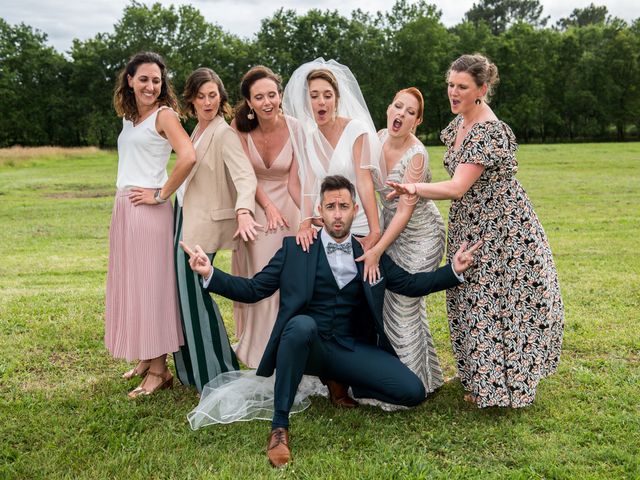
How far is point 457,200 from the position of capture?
4.74 metres

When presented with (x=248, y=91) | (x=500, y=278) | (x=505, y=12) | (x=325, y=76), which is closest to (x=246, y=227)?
(x=248, y=91)

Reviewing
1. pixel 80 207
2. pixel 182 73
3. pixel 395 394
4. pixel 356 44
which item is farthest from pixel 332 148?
pixel 356 44

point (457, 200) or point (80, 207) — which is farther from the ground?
point (457, 200)

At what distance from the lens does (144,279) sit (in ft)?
16.3

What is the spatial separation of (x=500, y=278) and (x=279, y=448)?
1.85 m

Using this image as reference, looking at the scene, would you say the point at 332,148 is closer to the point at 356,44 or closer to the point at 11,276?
the point at 11,276

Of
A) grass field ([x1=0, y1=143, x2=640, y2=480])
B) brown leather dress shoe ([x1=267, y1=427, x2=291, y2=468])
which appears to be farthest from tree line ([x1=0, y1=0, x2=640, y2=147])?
brown leather dress shoe ([x1=267, y1=427, x2=291, y2=468])

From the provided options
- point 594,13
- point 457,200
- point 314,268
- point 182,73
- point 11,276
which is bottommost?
point 11,276

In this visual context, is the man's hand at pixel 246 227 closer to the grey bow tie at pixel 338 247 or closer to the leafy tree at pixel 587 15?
the grey bow tie at pixel 338 247

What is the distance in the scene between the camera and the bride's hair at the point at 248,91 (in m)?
4.79

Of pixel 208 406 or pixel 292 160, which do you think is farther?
pixel 292 160

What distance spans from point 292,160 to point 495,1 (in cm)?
9380

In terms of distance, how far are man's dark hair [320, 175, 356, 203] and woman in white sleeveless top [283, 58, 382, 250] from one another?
0.17m

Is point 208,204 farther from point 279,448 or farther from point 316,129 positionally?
point 279,448
